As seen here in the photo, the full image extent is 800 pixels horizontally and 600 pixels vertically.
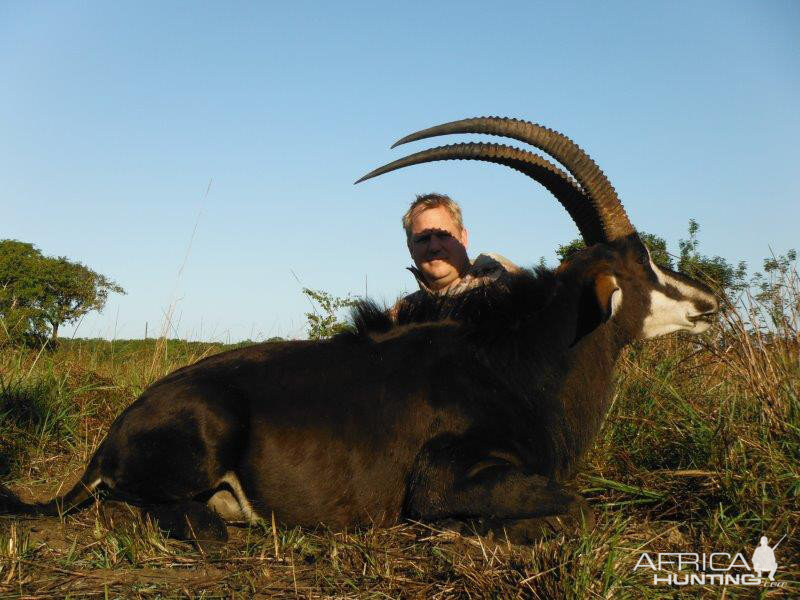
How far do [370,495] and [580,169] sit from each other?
2.62 m

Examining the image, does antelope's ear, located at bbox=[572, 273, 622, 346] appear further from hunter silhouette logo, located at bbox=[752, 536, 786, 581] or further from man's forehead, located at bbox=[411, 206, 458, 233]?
man's forehead, located at bbox=[411, 206, 458, 233]

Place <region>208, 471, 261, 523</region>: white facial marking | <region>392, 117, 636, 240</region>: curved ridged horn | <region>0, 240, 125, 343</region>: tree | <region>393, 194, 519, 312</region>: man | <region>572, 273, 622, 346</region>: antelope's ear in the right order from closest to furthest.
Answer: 1. <region>208, 471, 261, 523</region>: white facial marking
2. <region>572, 273, 622, 346</region>: antelope's ear
3. <region>392, 117, 636, 240</region>: curved ridged horn
4. <region>393, 194, 519, 312</region>: man
5. <region>0, 240, 125, 343</region>: tree

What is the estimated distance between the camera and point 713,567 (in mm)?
3295

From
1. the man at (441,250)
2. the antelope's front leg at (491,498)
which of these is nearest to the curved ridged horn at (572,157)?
the antelope's front leg at (491,498)

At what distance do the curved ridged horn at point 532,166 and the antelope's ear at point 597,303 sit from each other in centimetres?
58

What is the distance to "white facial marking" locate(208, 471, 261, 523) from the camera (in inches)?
164

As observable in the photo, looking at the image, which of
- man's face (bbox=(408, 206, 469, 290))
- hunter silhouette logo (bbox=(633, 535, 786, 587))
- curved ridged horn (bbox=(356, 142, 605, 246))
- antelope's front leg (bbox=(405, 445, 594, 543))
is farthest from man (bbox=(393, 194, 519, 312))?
hunter silhouette logo (bbox=(633, 535, 786, 587))

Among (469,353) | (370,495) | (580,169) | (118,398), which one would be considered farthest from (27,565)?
(580,169)

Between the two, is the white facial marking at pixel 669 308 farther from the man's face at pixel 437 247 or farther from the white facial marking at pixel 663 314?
the man's face at pixel 437 247

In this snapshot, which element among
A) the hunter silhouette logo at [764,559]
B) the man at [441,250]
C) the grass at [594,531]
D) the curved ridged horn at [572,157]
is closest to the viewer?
the grass at [594,531]

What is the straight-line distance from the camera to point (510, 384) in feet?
14.4

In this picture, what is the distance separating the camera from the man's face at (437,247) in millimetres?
7285

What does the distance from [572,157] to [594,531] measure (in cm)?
266

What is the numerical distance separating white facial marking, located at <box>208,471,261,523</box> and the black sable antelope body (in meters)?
0.01
